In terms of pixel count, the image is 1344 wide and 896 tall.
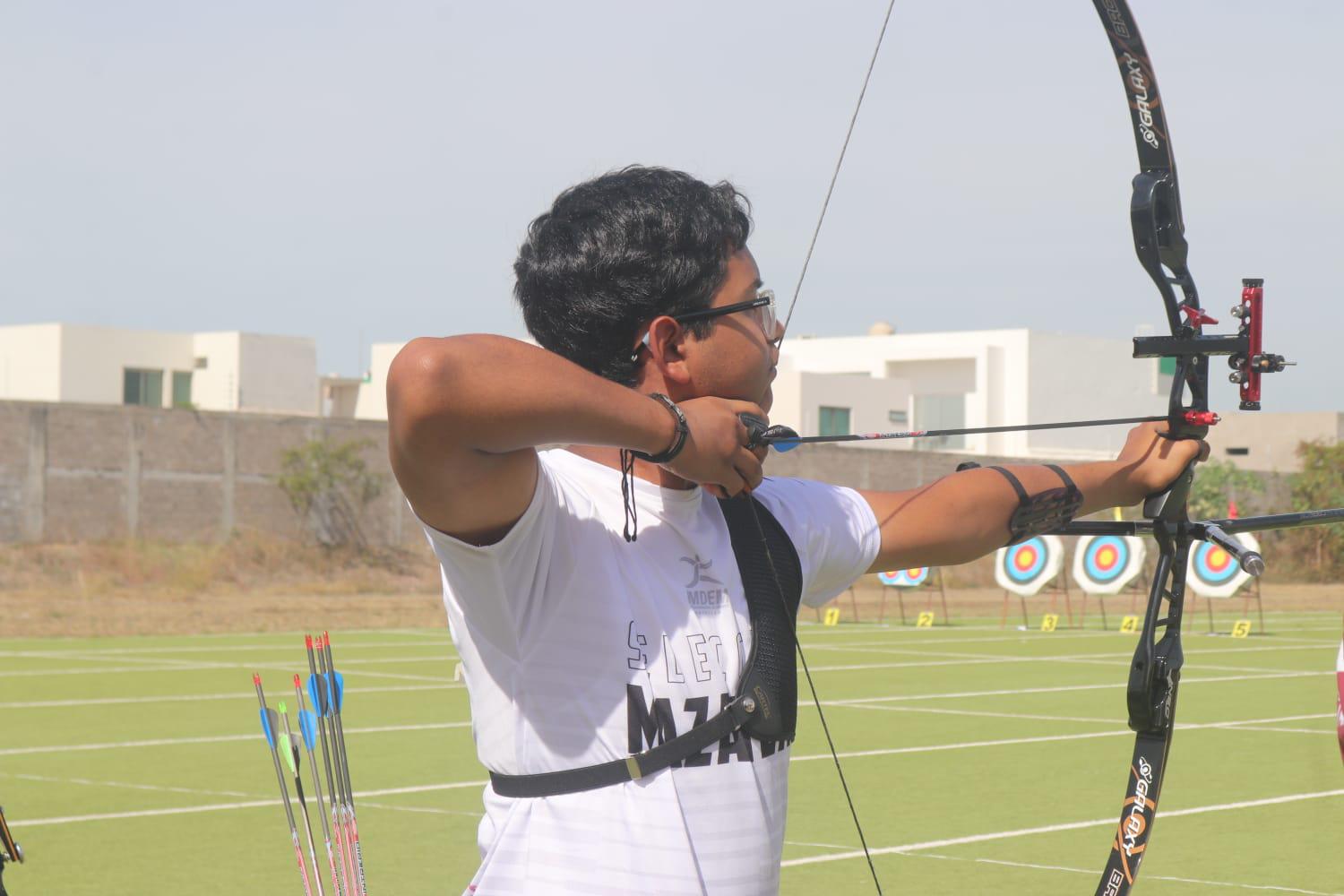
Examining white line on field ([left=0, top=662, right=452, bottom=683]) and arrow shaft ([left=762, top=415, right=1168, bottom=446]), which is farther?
white line on field ([left=0, top=662, right=452, bottom=683])

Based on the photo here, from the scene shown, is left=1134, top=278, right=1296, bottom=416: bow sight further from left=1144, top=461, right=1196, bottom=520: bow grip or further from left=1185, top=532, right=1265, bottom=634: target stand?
left=1185, top=532, right=1265, bottom=634: target stand

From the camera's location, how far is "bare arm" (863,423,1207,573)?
2213 millimetres

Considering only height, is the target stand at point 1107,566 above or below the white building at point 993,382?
below

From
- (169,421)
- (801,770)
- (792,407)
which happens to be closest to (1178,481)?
(801,770)

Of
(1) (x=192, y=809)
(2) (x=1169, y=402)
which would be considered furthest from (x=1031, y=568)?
(2) (x=1169, y=402)

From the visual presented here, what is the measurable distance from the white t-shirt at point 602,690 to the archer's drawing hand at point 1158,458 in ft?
2.74

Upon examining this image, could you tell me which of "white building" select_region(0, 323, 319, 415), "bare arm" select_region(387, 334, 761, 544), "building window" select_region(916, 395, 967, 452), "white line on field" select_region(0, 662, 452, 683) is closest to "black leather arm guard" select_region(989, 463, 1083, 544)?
"bare arm" select_region(387, 334, 761, 544)

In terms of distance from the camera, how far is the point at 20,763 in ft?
25.0

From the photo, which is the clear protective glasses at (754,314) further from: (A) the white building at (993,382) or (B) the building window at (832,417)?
(A) the white building at (993,382)

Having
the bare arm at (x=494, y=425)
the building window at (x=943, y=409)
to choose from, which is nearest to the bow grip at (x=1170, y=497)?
the bare arm at (x=494, y=425)

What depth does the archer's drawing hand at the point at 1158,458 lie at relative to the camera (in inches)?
94.0

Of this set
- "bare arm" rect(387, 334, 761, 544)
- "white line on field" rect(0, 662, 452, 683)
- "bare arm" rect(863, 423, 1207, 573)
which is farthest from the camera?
"white line on field" rect(0, 662, 452, 683)

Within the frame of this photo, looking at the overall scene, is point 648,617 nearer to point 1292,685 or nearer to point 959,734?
point 959,734

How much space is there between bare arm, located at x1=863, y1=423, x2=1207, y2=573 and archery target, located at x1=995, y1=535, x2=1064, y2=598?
56.1 ft
